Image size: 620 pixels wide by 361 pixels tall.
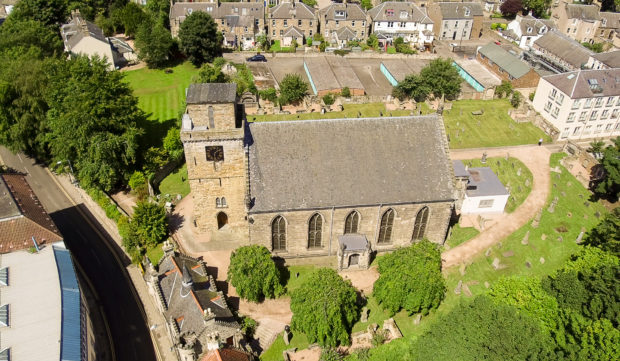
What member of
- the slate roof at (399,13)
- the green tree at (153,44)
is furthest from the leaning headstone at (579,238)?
the green tree at (153,44)

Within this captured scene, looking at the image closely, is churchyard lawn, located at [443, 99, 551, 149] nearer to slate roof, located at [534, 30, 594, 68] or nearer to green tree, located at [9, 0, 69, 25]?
slate roof, located at [534, 30, 594, 68]

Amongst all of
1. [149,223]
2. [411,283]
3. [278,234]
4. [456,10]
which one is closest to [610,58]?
[456,10]

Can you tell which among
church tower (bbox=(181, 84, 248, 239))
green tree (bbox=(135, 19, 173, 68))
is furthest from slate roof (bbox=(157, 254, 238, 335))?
green tree (bbox=(135, 19, 173, 68))

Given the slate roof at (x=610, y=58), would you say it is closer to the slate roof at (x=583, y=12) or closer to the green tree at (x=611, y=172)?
the slate roof at (x=583, y=12)

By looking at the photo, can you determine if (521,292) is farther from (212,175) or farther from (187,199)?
(187,199)

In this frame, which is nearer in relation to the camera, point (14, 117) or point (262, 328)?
point (262, 328)

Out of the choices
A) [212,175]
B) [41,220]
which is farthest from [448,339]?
[41,220]

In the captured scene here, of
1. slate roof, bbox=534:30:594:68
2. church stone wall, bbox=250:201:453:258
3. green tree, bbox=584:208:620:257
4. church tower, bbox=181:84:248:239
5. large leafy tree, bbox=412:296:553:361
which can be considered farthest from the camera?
slate roof, bbox=534:30:594:68
